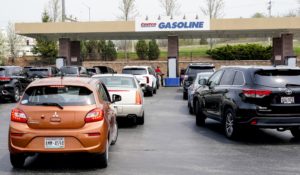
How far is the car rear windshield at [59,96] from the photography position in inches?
315

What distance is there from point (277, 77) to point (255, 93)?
683 millimetres

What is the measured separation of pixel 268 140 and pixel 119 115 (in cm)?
405

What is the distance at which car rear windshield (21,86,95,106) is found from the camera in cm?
800

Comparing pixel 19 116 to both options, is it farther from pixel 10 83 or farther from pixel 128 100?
pixel 10 83

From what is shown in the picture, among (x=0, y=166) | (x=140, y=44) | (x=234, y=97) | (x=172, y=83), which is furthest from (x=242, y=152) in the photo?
(x=140, y=44)

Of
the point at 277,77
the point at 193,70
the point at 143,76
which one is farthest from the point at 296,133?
the point at 143,76

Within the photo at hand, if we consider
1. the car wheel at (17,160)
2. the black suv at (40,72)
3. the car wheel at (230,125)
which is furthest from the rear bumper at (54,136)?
the black suv at (40,72)

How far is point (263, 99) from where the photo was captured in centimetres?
1038

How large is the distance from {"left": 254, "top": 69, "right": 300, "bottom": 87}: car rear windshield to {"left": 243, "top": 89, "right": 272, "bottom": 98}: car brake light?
0.22 metres

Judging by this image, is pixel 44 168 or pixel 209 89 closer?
pixel 44 168

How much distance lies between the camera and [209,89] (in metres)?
13.0

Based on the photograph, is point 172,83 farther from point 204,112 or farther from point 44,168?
point 44,168

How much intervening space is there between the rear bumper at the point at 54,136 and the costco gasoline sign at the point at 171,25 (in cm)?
2820

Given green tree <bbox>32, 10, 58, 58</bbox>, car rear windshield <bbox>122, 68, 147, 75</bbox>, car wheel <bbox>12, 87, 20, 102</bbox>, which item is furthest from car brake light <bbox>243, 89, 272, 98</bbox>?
green tree <bbox>32, 10, 58, 58</bbox>
